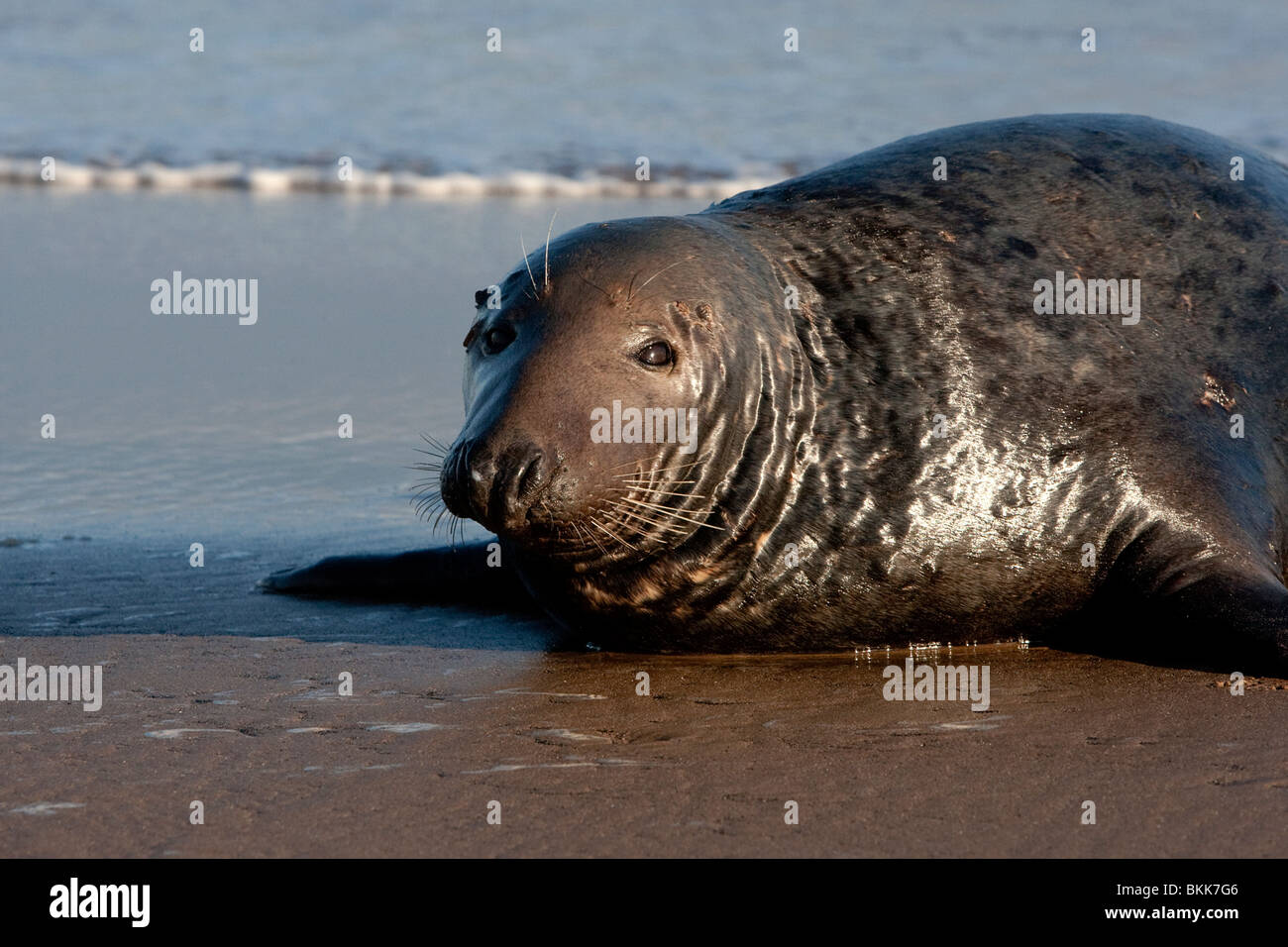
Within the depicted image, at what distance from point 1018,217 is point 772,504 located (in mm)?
1357

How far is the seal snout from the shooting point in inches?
179

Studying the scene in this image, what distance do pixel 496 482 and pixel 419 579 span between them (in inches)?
69.3

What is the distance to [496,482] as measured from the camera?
14.9 ft

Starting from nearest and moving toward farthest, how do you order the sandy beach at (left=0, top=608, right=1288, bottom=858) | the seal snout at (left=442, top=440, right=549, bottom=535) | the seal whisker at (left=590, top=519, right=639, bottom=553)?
the sandy beach at (left=0, top=608, right=1288, bottom=858)
the seal snout at (left=442, top=440, right=549, bottom=535)
the seal whisker at (left=590, top=519, right=639, bottom=553)

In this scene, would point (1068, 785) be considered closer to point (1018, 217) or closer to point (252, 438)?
point (1018, 217)

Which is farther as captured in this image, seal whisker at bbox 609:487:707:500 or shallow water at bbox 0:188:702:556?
shallow water at bbox 0:188:702:556

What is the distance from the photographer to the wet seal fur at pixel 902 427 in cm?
502

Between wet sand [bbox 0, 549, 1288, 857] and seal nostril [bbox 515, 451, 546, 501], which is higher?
seal nostril [bbox 515, 451, 546, 501]

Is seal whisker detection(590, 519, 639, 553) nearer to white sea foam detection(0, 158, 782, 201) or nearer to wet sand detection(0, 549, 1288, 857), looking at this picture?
wet sand detection(0, 549, 1288, 857)

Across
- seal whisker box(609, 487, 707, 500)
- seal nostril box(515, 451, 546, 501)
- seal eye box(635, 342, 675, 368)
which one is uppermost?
seal eye box(635, 342, 675, 368)

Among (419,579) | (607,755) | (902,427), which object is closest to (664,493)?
(902,427)

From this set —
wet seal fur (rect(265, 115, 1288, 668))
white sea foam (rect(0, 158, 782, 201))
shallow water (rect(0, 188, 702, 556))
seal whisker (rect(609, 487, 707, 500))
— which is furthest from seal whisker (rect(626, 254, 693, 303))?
white sea foam (rect(0, 158, 782, 201))

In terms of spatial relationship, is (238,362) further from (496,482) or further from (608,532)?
(496,482)
